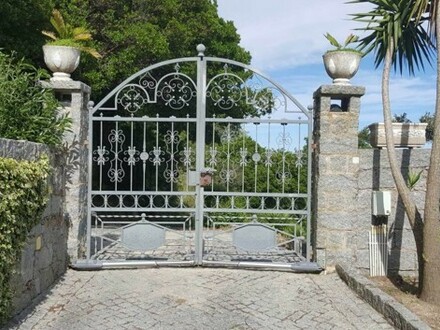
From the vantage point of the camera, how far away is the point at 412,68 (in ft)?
20.6

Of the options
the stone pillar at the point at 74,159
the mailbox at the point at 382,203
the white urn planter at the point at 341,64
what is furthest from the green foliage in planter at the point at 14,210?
the mailbox at the point at 382,203

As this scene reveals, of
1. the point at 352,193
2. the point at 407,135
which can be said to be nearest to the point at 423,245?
the point at 352,193

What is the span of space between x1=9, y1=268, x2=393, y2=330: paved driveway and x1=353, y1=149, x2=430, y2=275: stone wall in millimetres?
Answer: 806

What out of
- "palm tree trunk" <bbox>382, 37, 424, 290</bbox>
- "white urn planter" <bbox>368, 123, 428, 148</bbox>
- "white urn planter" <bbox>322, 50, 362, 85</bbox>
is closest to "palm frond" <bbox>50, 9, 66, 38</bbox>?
"white urn planter" <bbox>322, 50, 362, 85</bbox>

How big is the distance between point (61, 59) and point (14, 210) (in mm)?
2789

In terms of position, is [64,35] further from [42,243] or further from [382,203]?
[382,203]

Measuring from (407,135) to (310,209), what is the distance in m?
1.55

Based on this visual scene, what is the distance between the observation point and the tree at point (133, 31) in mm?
11797

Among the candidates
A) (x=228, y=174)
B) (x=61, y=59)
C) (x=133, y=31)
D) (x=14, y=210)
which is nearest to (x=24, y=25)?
(x=133, y=31)

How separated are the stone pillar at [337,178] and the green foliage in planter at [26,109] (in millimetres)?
3228

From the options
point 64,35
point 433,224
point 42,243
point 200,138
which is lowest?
point 42,243

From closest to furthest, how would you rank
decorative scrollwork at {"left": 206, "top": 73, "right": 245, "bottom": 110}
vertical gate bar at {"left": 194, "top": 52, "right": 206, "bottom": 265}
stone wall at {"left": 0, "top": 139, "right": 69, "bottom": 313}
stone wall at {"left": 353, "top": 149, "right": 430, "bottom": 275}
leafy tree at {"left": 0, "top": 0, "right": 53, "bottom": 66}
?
stone wall at {"left": 0, "top": 139, "right": 69, "bottom": 313} → stone wall at {"left": 353, "top": 149, "right": 430, "bottom": 275} → vertical gate bar at {"left": 194, "top": 52, "right": 206, "bottom": 265} → decorative scrollwork at {"left": 206, "top": 73, "right": 245, "bottom": 110} → leafy tree at {"left": 0, "top": 0, "right": 53, "bottom": 66}

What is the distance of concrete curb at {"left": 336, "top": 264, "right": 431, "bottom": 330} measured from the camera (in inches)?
165

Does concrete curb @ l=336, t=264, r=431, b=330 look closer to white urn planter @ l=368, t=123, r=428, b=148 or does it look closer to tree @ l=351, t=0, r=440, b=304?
tree @ l=351, t=0, r=440, b=304
